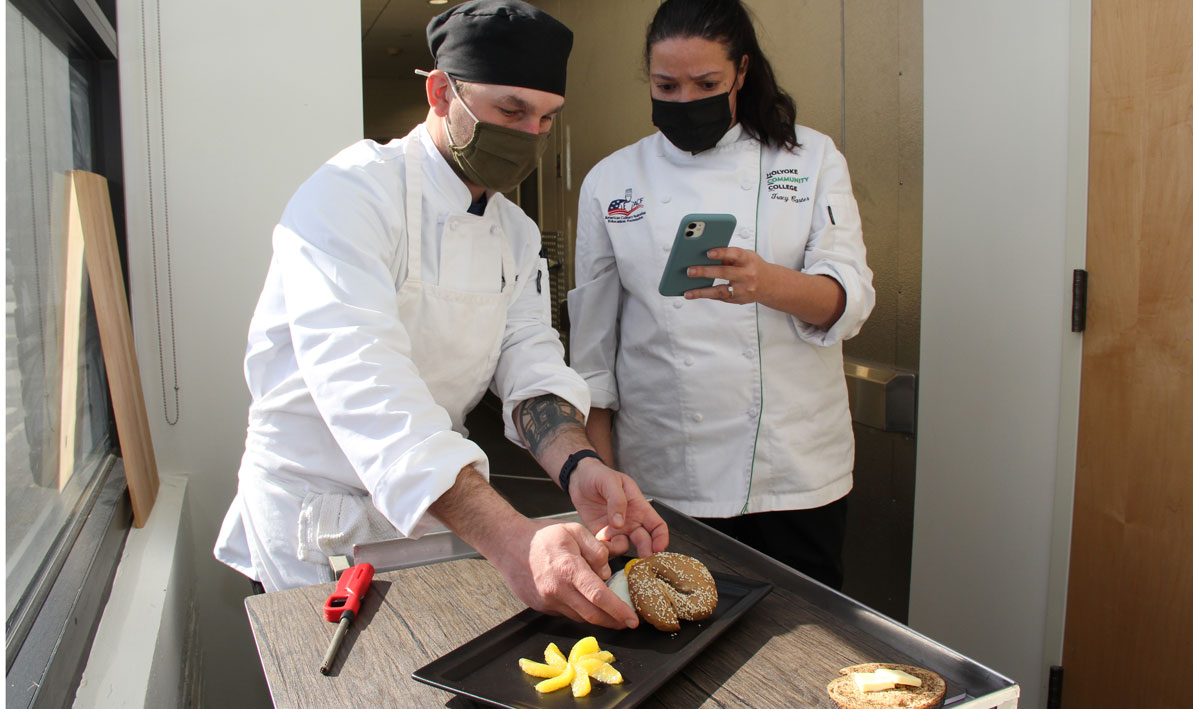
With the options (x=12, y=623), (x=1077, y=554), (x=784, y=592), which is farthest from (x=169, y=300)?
(x=1077, y=554)

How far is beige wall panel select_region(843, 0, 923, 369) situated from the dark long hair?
2.45 feet

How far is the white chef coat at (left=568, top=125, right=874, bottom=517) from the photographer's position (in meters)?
1.76

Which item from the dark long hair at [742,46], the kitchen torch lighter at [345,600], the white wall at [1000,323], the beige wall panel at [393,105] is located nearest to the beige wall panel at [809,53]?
the white wall at [1000,323]

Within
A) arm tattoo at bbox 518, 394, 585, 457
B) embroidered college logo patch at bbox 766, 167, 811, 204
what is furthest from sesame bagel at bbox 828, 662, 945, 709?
embroidered college logo patch at bbox 766, 167, 811, 204

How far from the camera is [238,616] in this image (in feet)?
7.47

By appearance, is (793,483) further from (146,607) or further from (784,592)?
(146,607)

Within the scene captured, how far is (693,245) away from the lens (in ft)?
5.10

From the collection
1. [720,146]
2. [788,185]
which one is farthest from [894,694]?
[720,146]

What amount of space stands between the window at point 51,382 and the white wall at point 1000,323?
1985 millimetres

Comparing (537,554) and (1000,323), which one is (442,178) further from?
(1000,323)

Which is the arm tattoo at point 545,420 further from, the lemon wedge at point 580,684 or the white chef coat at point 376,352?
the lemon wedge at point 580,684

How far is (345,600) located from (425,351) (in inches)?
19.2

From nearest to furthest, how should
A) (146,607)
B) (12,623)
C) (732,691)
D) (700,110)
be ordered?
(732,691), (12,623), (146,607), (700,110)

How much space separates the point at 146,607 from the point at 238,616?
2.77 ft
